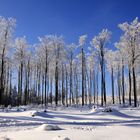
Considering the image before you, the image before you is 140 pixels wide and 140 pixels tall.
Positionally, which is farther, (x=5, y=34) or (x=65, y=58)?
(x=65, y=58)

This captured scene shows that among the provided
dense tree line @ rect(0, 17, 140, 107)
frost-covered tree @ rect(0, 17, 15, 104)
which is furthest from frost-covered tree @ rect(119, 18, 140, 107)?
frost-covered tree @ rect(0, 17, 15, 104)

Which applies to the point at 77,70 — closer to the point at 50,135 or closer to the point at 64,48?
the point at 64,48

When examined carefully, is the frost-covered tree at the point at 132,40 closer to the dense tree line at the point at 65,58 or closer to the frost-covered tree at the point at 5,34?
the dense tree line at the point at 65,58

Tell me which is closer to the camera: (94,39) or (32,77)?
(94,39)

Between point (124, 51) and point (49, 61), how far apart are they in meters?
13.8

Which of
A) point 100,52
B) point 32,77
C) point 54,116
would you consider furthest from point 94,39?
point 54,116

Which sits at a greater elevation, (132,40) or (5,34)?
(5,34)

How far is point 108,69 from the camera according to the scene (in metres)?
62.1

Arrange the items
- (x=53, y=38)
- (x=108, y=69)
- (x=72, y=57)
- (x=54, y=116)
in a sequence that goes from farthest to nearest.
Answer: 1. (x=108, y=69)
2. (x=72, y=57)
3. (x=53, y=38)
4. (x=54, y=116)

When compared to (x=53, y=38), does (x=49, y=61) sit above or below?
below

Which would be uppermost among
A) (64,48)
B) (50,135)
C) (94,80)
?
(64,48)

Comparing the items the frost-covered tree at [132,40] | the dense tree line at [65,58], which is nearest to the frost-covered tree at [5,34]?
the dense tree line at [65,58]

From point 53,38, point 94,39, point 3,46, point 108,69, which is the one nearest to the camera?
point 3,46

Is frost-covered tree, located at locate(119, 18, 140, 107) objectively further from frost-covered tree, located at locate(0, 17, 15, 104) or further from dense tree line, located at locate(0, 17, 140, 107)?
frost-covered tree, located at locate(0, 17, 15, 104)
